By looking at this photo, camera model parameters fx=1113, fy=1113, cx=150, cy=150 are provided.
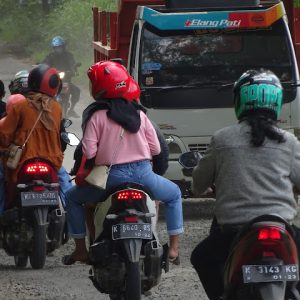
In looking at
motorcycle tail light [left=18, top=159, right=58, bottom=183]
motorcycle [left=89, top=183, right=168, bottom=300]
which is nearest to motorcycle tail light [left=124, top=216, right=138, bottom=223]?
motorcycle [left=89, top=183, right=168, bottom=300]

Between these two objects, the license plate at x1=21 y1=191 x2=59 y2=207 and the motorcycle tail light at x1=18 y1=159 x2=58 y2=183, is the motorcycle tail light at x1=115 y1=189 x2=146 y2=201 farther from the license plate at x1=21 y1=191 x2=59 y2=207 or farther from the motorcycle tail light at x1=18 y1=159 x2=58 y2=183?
the motorcycle tail light at x1=18 y1=159 x2=58 y2=183

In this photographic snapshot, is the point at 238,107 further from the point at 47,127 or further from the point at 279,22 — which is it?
the point at 279,22

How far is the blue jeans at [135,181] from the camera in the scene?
6.85m

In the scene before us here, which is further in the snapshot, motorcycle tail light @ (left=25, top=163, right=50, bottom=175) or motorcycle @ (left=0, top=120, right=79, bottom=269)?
motorcycle tail light @ (left=25, top=163, right=50, bottom=175)

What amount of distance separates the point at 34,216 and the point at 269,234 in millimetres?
4052

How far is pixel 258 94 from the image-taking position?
217 inches

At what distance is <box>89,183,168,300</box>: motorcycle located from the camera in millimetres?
6523

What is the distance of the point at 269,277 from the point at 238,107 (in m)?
0.96

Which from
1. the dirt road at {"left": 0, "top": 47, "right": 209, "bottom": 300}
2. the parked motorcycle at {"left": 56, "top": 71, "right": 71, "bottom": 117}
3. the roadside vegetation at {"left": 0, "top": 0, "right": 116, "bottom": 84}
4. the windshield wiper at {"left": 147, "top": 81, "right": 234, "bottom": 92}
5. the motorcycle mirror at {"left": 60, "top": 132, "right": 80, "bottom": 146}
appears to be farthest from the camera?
the roadside vegetation at {"left": 0, "top": 0, "right": 116, "bottom": 84}

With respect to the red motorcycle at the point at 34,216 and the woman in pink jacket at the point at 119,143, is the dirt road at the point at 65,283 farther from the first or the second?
the woman in pink jacket at the point at 119,143

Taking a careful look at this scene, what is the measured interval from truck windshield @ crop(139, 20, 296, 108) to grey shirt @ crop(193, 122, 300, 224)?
6.58 metres

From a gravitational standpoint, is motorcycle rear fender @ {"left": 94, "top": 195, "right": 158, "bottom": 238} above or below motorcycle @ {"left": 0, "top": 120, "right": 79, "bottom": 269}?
above

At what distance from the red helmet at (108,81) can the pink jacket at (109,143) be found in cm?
13

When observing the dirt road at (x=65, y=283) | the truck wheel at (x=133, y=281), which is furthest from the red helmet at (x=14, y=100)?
the truck wheel at (x=133, y=281)
